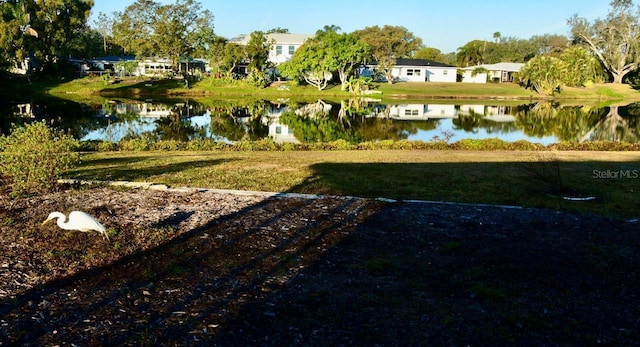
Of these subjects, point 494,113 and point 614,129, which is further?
point 494,113

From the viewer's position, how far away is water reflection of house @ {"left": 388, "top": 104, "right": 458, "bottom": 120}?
138ft

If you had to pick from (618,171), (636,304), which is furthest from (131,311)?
(618,171)

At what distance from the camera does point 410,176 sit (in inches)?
510

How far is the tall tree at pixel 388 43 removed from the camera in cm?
7771

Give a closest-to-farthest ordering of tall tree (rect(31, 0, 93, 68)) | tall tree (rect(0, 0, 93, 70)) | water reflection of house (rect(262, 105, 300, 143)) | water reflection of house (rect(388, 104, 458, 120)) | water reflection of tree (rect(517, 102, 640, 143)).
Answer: water reflection of house (rect(262, 105, 300, 143)) → water reflection of tree (rect(517, 102, 640, 143)) → water reflection of house (rect(388, 104, 458, 120)) → tall tree (rect(0, 0, 93, 70)) → tall tree (rect(31, 0, 93, 68))

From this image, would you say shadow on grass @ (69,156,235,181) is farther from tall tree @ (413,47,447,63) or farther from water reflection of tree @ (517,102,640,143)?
tall tree @ (413,47,447,63)

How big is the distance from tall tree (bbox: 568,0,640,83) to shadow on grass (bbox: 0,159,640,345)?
89.1m

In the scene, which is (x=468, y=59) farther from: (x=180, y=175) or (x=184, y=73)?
(x=180, y=175)

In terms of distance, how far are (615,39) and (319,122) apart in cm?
7406

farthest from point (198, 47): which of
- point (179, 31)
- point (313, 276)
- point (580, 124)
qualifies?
point (313, 276)

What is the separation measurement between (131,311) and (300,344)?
1861 mm

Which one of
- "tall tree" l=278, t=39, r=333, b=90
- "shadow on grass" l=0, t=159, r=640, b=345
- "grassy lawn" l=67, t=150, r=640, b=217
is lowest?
"shadow on grass" l=0, t=159, r=640, b=345

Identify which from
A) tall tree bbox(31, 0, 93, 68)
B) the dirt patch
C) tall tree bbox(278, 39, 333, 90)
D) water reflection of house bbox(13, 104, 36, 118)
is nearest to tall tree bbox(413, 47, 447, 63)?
tall tree bbox(278, 39, 333, 90)

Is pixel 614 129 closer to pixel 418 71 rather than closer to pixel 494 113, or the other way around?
pixel 494 113
